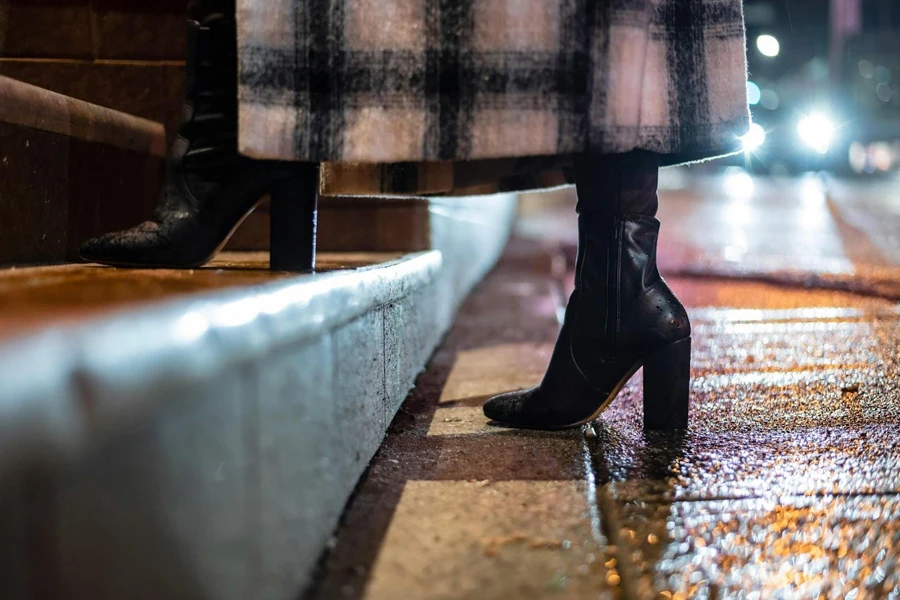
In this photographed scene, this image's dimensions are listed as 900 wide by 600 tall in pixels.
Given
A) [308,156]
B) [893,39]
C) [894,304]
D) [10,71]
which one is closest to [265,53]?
[308,156]

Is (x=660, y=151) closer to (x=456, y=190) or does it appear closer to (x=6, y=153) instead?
(x=456, y=190)

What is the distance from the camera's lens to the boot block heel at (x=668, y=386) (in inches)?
58.0

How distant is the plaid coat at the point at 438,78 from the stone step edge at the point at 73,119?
A: 739mm

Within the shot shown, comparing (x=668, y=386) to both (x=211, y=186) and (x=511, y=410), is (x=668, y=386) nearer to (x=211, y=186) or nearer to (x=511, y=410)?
(x=511, y=410)

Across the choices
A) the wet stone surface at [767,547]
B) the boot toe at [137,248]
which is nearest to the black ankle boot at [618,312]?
the wet stone surface at [767,547]

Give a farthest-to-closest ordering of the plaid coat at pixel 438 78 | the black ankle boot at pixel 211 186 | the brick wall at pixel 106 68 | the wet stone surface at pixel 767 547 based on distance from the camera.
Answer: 1. the brick wall at pixel 106 68
2. the black ankle boot at pixel 211 186
3. the plaid coat at pixel 438 78
4. the wet stone surface at pixel 767 547

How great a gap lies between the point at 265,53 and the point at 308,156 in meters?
0.17

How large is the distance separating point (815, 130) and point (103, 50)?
20.2 metres

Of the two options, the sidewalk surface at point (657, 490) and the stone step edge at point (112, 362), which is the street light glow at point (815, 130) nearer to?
the sidewalk surface at point (657, 490)

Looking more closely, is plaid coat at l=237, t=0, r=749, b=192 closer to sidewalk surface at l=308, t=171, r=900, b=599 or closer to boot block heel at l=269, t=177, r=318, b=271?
boot block heel at l=269, t=177, r=318, b=271

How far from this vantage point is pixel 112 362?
51 centimetres

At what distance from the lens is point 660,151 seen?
1.29m

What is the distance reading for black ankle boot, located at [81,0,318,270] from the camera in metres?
1.32

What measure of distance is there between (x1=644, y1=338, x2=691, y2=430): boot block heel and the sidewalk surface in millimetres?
39
